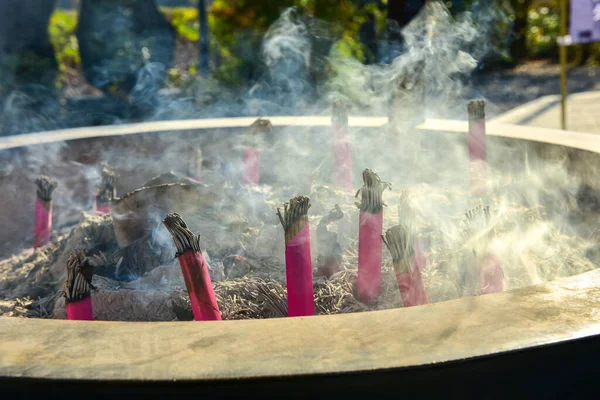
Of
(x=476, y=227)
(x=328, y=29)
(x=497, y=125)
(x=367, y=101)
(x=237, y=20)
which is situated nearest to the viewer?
(x=476, y=227)

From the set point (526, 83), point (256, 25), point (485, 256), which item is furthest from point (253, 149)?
point (526, 83)

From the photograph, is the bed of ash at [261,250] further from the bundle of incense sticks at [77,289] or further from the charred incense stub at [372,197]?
the bundle of incense sticks at [77,289]

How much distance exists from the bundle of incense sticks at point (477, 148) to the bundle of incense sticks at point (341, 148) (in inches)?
23.1

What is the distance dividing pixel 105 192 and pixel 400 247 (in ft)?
5.95

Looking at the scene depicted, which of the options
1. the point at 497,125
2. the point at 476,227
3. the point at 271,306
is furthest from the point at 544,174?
the point at 271,306

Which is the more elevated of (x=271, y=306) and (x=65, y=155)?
(x=65, y=155)

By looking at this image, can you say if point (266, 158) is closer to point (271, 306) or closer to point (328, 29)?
point (271, 306)

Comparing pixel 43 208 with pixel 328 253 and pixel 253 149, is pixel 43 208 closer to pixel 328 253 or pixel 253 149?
pixel 253 149

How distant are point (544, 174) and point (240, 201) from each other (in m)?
1.43

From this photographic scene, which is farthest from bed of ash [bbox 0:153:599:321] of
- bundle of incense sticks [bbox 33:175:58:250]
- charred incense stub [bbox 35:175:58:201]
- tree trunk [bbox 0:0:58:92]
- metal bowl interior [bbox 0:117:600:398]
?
tree trunk [bbox 0:0:58:92]

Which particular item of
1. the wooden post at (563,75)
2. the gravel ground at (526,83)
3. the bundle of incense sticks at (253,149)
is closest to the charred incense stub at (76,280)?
the bundle of incense sticks at (253,149)

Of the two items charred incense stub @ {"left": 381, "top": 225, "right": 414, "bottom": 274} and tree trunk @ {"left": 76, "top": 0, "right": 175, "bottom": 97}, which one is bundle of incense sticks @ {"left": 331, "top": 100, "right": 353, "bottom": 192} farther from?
tree trunk @ {"left": 76, "top": 0, "right": 175, "bottom": 97}

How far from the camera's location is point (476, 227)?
2.11m

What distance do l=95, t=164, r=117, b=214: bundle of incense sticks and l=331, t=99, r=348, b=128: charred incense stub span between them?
1.12 metres
